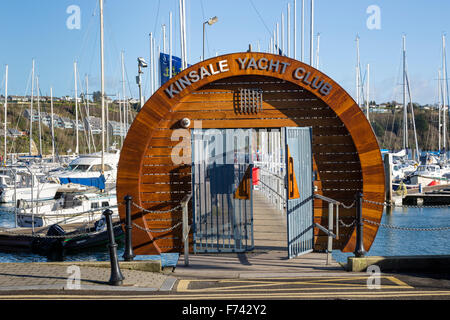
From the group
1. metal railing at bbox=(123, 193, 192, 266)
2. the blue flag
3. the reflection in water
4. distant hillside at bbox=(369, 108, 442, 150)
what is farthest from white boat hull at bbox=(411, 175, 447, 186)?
distant hillside at bbox=(369, 108, 442, 150)

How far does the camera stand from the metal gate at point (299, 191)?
10.6 m

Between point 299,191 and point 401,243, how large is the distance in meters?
18.4

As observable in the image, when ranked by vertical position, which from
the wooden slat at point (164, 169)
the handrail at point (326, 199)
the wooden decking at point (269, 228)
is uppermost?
the wooden slat at point (164, 169)

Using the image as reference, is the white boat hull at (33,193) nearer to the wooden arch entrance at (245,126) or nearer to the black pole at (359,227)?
the wooden arch entrance at (245,126)

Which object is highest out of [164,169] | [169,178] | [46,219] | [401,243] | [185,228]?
[164,169]

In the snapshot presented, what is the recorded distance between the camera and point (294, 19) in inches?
1319

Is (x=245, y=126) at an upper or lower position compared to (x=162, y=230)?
upper

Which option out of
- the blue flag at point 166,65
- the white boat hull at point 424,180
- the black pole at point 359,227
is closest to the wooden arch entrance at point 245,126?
the black pole at point 359,227

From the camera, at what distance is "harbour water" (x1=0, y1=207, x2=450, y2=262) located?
963 inches

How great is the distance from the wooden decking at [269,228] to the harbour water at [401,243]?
4436 mm

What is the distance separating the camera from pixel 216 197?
11297 mm

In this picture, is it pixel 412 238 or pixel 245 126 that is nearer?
pixel 245 126

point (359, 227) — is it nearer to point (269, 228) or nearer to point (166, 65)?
point (269, 228)

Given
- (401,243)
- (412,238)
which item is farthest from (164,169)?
(412,238)
